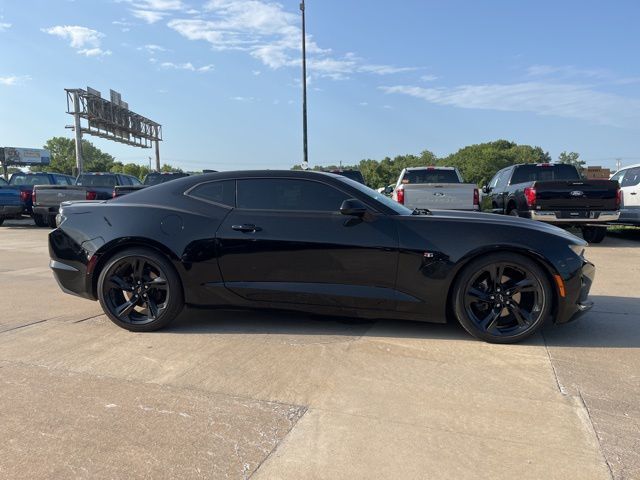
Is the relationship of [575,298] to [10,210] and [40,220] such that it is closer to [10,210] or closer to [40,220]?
[40,220]

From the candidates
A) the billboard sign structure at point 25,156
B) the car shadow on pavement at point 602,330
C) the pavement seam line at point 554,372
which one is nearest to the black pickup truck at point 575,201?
the car shadow on pavement at point 602,330

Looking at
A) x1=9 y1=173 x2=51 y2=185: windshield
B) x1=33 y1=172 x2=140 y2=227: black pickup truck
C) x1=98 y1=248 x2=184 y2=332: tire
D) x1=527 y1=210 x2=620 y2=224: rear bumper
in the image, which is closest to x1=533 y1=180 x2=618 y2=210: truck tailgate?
x1=527 y1=210 x2=620 y2=224: rear bumper

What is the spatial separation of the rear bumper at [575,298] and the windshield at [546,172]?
8.81 m

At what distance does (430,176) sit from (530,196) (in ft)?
9.77

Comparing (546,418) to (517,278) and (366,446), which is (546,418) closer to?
(366,446)

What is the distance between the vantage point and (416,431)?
267 centimetres

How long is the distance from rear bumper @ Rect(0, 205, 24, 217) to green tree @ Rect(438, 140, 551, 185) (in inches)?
2847

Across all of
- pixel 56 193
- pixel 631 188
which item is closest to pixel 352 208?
pixel 631 188

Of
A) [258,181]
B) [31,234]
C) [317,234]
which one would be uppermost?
[258,181]

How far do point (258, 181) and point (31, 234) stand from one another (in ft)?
39.8

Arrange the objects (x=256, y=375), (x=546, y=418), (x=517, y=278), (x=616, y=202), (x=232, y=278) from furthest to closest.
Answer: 1. (x=616, y=202)
2. (x=232, y=278)
3. (x=517, y=278)
4. (x=256, y=375)
5. (x=546, y=418)

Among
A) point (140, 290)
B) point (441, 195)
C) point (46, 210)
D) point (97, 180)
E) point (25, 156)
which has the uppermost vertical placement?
point (25, 156)

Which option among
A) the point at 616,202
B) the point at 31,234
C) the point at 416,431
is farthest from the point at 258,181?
the point at 31,234

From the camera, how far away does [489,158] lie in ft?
281
